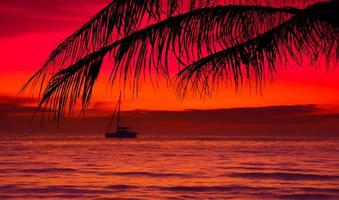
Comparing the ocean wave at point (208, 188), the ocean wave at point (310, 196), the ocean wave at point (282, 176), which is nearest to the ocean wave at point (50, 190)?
the ocean wave at point (208, 188)

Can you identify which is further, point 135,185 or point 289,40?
point 135,185

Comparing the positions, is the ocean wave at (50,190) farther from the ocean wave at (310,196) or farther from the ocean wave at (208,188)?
the ocean wave at (310,196)

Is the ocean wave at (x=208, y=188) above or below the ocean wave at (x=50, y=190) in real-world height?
above

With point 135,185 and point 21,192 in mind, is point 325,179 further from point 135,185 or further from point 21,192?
point 21,192

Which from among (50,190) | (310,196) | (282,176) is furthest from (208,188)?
(282,176)

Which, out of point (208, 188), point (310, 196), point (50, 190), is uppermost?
point (310, 196)

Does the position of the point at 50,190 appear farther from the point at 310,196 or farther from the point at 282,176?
the point at 282,176

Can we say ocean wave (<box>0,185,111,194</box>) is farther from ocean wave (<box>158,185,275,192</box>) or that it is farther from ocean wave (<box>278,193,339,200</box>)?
ocean wave (<box>278,193,339,200</box>)

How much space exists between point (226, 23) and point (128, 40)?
49 cm

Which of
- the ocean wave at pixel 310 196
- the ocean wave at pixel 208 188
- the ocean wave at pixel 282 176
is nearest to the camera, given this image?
the ocean wave at pixel 310 196

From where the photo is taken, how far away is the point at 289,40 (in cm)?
300

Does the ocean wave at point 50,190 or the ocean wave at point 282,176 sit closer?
the ocean wave at point 50,190

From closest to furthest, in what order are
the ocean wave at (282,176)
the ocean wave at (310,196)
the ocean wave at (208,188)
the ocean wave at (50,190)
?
the ocean wave at (310,196), the ocean wave at (50,190), the ocean wave at (208,188), the ocean wave at (282,176)

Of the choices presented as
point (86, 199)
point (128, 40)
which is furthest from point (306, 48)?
point (86, 199)
